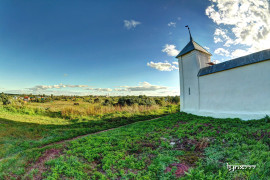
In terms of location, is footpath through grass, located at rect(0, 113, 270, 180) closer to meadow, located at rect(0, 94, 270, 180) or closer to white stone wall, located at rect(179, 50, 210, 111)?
meadow, located at rect(0, 94, 270, 180)

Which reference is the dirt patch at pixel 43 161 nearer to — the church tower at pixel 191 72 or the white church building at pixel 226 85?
the white church building at pixel 226 85

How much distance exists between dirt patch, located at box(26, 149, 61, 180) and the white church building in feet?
30.4

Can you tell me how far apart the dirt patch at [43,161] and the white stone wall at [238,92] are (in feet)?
30.5

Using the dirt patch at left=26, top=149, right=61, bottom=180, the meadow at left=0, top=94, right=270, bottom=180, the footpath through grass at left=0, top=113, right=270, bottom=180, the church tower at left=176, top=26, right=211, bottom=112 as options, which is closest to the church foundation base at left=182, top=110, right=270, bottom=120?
the church tower at left=176, top=26, right=211, bottom=112

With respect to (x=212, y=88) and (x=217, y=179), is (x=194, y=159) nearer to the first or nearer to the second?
(x=217, y=179)

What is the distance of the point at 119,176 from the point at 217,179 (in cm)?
206

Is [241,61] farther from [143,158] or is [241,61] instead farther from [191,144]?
[143,158]

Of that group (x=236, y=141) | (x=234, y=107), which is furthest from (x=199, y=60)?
(x=236, y=141)

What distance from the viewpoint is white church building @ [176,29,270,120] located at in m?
6.69

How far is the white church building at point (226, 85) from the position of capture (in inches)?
264

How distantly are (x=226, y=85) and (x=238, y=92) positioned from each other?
2.64 ft

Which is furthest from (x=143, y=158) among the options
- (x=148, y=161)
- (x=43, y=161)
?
(x=43, y=161)

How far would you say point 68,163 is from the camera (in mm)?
3285

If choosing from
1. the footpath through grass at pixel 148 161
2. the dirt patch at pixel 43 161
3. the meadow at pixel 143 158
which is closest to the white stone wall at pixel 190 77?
the meadow at pixel 143 158
